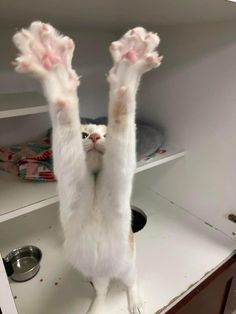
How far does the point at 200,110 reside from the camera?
2.66ft

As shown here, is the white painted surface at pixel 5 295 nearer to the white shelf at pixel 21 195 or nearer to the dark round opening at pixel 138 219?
the white shelf at pixel 21 195

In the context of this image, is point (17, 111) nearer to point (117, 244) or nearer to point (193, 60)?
point (117, 244)

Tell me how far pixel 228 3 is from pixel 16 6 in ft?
1.23

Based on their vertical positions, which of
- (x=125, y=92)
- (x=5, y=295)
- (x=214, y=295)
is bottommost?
(x=214, y=295)

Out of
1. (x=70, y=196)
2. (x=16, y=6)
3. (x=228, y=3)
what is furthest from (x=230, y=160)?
(x=16, y=6)

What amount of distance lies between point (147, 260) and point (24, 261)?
416 mm

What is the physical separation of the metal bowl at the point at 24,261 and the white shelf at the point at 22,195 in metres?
0.24

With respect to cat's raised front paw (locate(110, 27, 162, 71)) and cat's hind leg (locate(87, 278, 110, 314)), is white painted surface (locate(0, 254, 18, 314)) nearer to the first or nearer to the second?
cat's hind leg (locate(87, 278, 110, 314))

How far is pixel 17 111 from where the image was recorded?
549mm

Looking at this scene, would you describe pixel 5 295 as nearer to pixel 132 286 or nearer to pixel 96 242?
pixel 96 242

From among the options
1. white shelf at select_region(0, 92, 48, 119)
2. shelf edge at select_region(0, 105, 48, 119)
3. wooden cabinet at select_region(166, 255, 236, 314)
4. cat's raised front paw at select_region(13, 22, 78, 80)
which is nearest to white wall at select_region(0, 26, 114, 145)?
white shelf at select_region(0, 92, 48, 119)

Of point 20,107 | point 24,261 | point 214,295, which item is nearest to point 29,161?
point 20,107

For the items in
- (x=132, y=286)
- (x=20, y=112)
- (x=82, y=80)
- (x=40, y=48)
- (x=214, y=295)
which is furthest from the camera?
(x=82, y=80)

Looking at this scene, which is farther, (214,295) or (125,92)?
(214,295)
